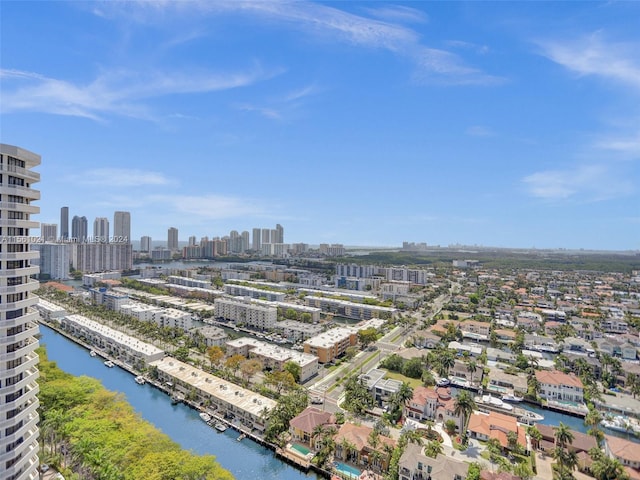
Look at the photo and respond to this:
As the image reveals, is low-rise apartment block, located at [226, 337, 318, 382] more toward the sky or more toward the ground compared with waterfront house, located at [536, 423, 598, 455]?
more toward the sky

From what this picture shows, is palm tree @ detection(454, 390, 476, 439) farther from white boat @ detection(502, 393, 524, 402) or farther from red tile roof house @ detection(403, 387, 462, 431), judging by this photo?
white boat @ detection(502, 393, 524, 402)

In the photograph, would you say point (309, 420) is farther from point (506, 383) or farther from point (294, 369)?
point (506, 383)

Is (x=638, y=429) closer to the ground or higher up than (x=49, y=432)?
closer to the ground

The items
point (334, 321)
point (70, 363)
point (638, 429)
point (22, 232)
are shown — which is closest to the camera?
point (22, 232)

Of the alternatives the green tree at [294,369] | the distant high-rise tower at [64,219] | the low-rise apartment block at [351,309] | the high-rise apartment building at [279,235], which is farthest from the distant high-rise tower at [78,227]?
the green tree at [294,369]

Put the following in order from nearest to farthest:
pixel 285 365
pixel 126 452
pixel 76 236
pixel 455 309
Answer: pixel 126 452, pixel 285 365, pixel 455 309, pixel 76 236

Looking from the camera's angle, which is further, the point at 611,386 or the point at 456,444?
the point at 611,386

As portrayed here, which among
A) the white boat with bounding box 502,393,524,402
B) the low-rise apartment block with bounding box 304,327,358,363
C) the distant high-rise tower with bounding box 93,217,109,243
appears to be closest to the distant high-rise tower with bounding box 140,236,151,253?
the distant high-rise tower with bounding box 93,217,109,243

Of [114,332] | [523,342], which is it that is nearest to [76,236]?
[114,332]

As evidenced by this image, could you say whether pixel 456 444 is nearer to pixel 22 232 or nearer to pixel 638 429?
pixel 638 429
